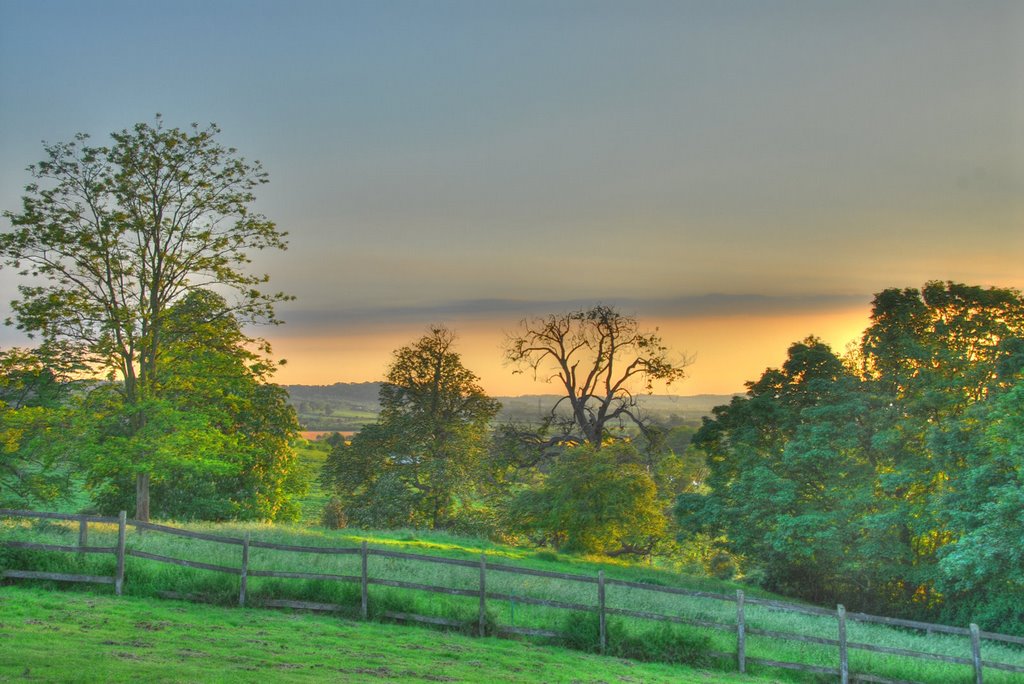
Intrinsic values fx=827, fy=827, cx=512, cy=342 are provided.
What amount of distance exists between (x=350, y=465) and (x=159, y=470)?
2433 cm

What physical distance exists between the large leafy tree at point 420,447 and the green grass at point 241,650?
3356 cm

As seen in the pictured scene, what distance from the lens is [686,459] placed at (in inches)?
2613

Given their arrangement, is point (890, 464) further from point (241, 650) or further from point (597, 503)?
point (241, 650)

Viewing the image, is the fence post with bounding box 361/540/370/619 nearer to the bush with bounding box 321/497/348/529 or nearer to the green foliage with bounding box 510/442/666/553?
the green foliage with bounding box 510/442/666/553

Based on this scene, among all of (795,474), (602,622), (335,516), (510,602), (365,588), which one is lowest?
(335,516)

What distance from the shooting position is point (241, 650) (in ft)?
48.1

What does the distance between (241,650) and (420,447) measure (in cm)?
4010

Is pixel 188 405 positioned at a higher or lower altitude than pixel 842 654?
higher

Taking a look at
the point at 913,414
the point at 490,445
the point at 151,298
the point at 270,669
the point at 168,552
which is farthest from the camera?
the point at 490,445

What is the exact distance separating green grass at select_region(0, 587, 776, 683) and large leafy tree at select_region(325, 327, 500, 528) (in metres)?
33.6

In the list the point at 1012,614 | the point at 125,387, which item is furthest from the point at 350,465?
the point at 1012,614

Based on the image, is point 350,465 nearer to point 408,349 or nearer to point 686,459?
point 408,349

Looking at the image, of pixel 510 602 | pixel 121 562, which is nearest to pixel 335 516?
pixel 121 562

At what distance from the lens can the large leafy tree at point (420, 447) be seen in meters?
52.6
